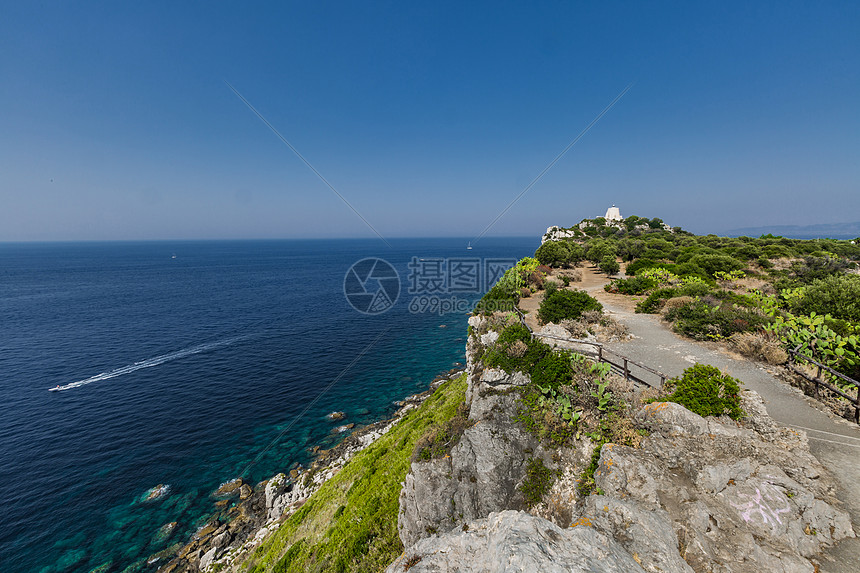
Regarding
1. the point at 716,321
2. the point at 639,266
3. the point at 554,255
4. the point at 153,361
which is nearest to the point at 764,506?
the point at 716,321

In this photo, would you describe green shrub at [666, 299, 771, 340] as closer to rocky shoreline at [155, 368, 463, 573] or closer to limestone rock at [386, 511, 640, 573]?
limestone rock at [386, 511, 640, 573]

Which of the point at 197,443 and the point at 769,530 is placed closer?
the point at 769,530

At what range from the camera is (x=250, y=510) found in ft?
64.2

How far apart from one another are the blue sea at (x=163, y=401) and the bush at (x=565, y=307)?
1749cm

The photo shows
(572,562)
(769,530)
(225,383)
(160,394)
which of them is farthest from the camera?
(225,383)

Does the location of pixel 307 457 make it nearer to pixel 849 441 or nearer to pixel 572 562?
pixel 572 562

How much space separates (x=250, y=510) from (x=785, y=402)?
90.2 feet

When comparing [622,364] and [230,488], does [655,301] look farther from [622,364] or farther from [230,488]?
[230,488]

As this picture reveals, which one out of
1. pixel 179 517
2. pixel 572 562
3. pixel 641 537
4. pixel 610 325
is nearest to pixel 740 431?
pixel 641 537

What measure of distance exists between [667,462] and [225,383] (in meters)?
38.8

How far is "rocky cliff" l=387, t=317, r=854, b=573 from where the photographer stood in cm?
672

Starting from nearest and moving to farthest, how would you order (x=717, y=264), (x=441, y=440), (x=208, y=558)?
(x=441, y=440) → (x=208, y=558) → (x=717, y=264)

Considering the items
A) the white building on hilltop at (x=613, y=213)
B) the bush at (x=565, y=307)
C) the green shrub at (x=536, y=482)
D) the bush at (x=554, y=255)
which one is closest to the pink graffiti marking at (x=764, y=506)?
the green shrub at (x=536, y=482)

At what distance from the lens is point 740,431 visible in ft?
29.9
